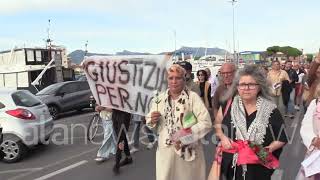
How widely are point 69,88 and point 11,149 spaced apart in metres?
10.7

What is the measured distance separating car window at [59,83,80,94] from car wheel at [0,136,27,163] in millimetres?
10104

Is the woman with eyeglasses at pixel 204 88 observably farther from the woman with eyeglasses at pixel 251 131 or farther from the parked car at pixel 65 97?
the parked car at pixel 65 97

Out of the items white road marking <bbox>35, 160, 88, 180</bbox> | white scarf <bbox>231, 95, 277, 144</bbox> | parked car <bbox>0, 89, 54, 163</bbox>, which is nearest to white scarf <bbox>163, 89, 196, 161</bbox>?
white scarf <bbox>231, 95, 277, 144</bbox>

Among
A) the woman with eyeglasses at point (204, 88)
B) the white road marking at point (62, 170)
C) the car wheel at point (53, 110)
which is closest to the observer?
the white road marking at point (62, 170)

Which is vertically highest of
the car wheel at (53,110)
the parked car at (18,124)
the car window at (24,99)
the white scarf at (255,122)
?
the white scarf at (255,122)

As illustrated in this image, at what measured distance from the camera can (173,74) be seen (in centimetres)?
471

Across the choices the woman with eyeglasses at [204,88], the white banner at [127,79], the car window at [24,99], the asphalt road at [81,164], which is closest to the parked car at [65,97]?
the asphalt road at [81,164]

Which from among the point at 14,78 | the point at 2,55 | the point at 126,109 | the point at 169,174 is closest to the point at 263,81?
the point at 169,174

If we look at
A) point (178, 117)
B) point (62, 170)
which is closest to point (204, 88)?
point (62, 170)

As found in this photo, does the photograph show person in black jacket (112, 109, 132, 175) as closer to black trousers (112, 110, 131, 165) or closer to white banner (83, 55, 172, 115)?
black trousers (112, 110, 131, 165)

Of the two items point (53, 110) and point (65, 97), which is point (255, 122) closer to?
point (53, 110)

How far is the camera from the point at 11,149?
9.48 metres

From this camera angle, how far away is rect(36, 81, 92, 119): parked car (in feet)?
62.0

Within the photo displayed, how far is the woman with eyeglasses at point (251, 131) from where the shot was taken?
12.8 feet
